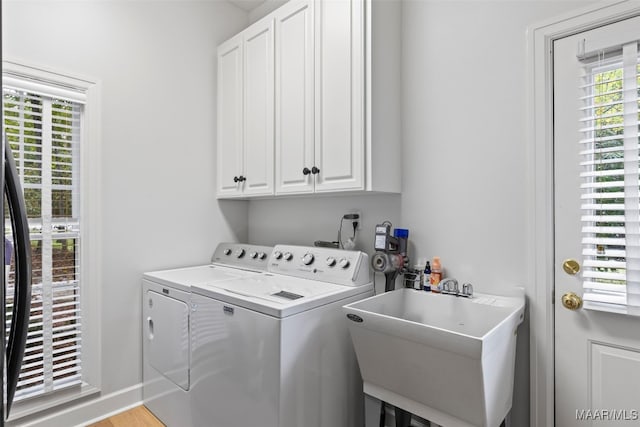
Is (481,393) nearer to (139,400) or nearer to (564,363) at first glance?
(564,363)

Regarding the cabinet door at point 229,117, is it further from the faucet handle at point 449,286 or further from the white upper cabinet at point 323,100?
the faucet handle at point 449,286

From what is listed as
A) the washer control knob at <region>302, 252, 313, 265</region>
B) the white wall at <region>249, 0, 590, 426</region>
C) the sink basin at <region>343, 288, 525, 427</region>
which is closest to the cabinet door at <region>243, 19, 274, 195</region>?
the washer control knob at <region>302, 252, 313, 265</region>

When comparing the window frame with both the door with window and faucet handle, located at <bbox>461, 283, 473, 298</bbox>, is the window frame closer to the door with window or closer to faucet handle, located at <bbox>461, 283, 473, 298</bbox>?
faucet handle, located at <bbox>461, 283, 473, 298</bbox>

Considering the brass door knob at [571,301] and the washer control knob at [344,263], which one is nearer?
the brass door knob at [571,301]

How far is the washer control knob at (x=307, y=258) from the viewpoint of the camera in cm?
210

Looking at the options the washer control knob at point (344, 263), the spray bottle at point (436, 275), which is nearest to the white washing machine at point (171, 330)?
the washer control knob at point (344, 263)

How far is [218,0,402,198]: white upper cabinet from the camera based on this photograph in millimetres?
1792

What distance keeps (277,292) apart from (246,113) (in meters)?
1.32

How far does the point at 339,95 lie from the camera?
1.88 meters

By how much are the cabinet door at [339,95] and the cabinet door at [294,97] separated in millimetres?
69

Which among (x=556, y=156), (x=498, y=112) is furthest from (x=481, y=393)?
(x=498, y=112)

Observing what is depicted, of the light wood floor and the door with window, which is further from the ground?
the door with window

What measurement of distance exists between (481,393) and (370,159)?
1094 millimetres

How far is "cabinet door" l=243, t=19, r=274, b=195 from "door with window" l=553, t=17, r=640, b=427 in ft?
5.04
